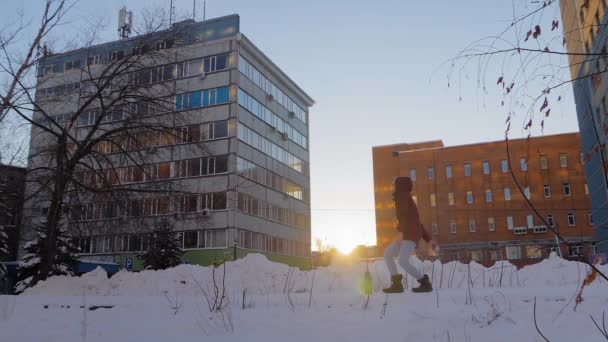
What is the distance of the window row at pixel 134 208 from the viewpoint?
17.4m

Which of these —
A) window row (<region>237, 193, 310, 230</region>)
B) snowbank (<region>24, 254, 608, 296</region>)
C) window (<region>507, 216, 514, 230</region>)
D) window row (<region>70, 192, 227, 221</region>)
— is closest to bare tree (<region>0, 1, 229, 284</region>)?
window row (<region>70, 192, 227, 221</region>)

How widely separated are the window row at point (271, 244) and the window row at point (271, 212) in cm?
186

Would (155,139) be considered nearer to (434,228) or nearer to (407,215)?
(407,215)

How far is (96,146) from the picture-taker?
754 inches

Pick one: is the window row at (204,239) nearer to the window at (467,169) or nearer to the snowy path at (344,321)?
the window at (467,169)

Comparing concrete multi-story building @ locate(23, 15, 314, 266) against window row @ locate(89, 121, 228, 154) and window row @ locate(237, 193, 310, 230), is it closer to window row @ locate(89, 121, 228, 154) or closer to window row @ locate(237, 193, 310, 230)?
window row @ locate(237, 193, 310, 230)

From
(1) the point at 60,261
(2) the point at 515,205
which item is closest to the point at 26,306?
(1) the point at 60,261

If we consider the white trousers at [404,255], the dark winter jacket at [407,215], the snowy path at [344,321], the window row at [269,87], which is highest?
the window row at [269,87]

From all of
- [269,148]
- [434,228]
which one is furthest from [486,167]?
[269,148]

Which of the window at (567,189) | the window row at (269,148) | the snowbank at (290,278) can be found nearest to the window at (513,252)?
the window at (567,189)

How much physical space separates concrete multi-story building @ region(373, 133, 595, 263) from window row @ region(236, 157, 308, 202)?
15.8 meters

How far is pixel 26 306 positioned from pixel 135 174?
11.6 meters

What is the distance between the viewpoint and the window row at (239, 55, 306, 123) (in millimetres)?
50000

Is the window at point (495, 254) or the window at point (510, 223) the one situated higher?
the window at point (510, 223)
